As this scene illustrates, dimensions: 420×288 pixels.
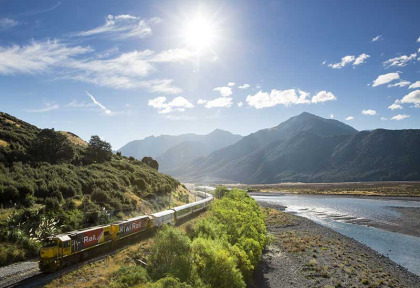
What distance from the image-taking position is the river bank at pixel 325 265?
2988 cm

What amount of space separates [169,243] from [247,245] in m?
10.8

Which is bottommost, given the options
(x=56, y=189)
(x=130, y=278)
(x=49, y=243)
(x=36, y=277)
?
(x=36, y=277)

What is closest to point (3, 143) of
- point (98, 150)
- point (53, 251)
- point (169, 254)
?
point (98, 150)

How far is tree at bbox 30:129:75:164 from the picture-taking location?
46719mm

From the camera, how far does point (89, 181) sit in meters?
45.2

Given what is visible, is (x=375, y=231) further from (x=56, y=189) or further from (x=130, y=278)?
(x=56, y=189)

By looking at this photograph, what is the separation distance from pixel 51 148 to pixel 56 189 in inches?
594

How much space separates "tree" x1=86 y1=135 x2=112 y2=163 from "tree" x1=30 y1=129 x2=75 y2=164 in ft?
30.3

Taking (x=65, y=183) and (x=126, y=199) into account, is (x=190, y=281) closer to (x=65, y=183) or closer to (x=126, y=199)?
(x=65, y=183)

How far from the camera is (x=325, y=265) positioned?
3469 cm

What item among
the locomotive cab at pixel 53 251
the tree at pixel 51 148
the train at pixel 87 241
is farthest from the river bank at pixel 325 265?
the tree at pixel 51 148

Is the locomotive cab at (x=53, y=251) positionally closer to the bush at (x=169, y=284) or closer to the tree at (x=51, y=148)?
the bush at (x=169, y=284)

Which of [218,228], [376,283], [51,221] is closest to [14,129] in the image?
[51,221]

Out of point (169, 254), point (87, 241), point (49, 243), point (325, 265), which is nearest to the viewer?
point (169, 254)
